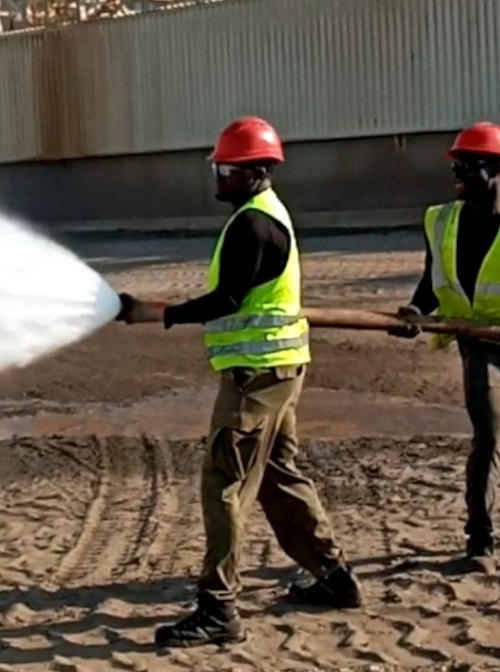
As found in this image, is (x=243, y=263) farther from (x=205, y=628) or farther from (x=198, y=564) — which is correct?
(x=198, y=564)

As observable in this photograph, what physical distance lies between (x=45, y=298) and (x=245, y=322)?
100 centimetres

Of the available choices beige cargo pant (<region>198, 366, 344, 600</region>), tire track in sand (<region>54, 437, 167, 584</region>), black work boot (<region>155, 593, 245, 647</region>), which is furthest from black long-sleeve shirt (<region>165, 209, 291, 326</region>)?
tire track in sand (<region>54, 437, 167, 584</region>)

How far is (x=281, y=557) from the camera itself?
7.74 meters

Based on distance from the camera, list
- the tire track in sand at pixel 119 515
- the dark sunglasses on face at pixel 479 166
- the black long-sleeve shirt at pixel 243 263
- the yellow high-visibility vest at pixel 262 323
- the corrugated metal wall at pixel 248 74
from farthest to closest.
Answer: the corrugated metal wall at pixel 248 74, the tire track in sand at pixel 119 515, the dark sunglasses on face at pixel 479 166, the yellow high-visibility vest at pixel 262 323, the black long-sleeve shirt at pixel 243 263

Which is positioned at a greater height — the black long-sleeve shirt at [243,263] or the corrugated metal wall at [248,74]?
the corrugated metal wall at [248,74]

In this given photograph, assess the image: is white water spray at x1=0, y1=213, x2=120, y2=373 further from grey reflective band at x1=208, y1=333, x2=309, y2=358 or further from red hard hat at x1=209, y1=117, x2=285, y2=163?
red hard hat at x1=209, y1=117, x2=285, y2=163

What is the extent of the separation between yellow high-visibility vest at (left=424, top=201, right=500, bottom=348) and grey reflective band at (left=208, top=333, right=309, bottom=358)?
1.19 metres

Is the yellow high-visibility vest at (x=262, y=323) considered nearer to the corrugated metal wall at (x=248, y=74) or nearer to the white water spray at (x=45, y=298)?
the white water spray at (x=45, y=298)

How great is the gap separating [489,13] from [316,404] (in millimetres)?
16991

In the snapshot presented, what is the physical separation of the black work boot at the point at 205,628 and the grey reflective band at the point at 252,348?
3.20ft

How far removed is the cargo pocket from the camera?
6.41m

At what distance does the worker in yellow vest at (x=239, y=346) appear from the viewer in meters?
6.34

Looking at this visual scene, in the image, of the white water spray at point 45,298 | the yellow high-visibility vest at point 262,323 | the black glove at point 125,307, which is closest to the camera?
the yellow high-visibility vest at point 262,323

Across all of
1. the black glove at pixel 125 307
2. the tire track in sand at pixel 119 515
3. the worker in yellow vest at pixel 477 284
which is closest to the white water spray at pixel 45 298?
the black glove at pixel 125 307
